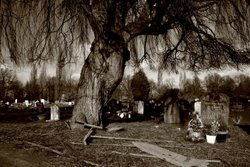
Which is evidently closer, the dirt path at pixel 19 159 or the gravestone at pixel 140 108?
the dirt path at pixel 19 159

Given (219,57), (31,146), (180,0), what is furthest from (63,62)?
(219,57)

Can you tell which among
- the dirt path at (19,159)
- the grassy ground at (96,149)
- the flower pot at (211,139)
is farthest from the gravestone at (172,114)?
the dirt path at (19,159)

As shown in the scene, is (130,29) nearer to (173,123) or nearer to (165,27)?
(165,27)

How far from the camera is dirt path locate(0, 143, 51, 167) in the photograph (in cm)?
573

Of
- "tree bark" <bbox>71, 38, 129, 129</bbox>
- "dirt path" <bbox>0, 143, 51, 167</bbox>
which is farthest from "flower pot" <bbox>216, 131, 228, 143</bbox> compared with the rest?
"dirt path" <bbox>0, 143, 51, 167</bbox>

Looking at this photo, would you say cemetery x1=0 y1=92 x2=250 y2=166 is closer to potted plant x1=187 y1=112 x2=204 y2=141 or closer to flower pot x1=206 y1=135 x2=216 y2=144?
potted plant x1=187 y1=112 x2=204 y2=141

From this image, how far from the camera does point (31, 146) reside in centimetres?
748

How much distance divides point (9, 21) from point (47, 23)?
98 cm

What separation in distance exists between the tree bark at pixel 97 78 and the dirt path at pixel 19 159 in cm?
358

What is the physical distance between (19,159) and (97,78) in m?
4.96

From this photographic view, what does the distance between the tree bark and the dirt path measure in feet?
11.8

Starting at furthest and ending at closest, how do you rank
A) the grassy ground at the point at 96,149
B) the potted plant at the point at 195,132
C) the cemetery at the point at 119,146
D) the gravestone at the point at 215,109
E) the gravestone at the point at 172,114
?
1. the gravestone at the point at 172,114
2. the gravestone at the point at 215,109
3. the potted plant at the point at 195,132
4. the cemetery at the point at 119,146
5. the grassy ground at the point at 96,149

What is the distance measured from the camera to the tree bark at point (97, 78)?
10438mm

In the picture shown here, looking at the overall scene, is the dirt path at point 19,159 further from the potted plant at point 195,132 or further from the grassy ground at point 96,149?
the potted plant at point 195,132
